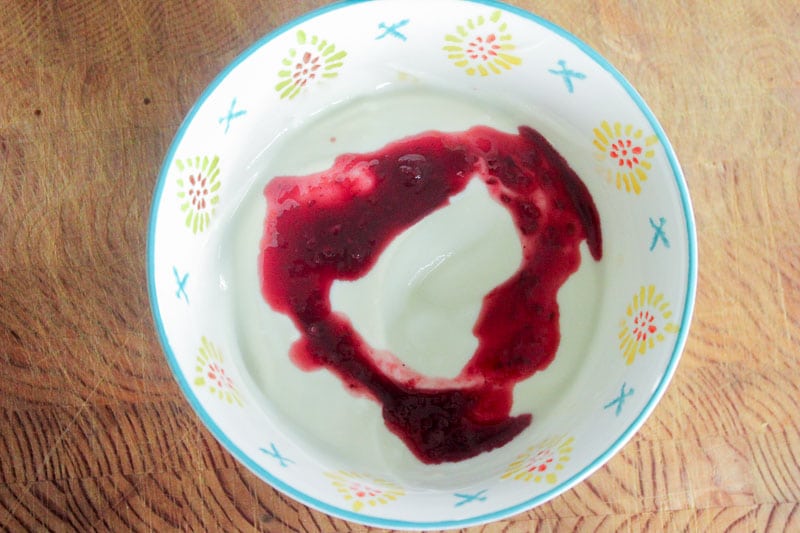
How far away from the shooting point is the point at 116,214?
65 centimetres

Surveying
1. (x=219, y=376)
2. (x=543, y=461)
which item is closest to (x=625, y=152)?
(x=543, y=461)

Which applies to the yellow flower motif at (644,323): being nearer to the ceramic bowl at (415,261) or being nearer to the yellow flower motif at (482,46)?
the ceramic bowl at (415,261)

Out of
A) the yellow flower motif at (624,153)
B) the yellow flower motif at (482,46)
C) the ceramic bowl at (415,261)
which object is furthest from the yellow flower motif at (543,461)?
the yellow flower motif at (482,46)

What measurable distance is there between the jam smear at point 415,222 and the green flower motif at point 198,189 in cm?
6

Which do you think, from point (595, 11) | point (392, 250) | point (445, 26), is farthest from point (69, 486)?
point (595, 11)

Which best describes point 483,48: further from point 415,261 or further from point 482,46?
point 415,261

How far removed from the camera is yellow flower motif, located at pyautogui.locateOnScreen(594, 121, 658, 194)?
0.60m

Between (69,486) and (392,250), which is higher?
(392,250)

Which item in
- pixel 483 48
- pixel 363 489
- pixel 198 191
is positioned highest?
pixel 483 48

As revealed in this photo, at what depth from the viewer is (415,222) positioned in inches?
26.8

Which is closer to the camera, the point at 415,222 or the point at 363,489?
the point at 363,489

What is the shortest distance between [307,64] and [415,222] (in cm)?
17

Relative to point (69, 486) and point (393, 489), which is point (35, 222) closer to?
point (69, 486)

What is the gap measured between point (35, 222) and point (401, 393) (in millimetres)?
359
